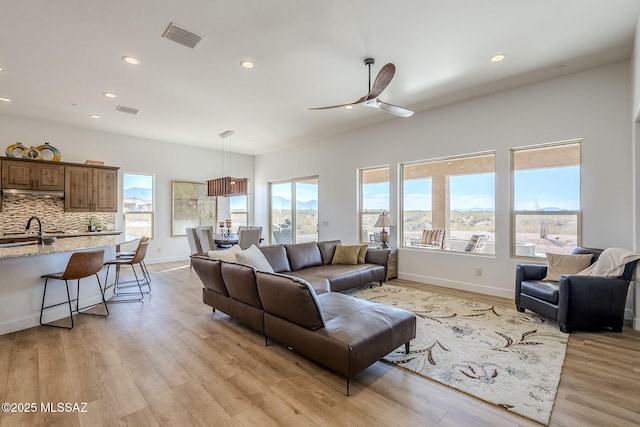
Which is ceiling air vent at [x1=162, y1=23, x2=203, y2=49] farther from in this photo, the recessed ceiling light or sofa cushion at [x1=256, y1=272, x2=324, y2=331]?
sofa cushion at [x1=256, y1=272, x2=324, y2=331]

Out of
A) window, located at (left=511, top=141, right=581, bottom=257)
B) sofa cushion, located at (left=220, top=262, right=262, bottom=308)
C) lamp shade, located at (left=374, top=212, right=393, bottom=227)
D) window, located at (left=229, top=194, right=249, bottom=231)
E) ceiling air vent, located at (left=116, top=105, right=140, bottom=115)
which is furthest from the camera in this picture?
window, located at (left=229, top=194, right=249, bottom=231)

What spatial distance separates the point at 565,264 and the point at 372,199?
349cm

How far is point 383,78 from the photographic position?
3.09m

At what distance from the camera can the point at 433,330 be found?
10.4ft

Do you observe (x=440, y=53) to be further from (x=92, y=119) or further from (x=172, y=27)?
(x=92, y=119)

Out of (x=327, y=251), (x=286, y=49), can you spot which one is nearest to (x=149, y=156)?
(x=327, y=251)

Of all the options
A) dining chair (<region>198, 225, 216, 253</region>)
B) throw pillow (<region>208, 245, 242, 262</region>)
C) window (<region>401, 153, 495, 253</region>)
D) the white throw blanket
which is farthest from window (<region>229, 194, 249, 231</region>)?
the white throw blanket

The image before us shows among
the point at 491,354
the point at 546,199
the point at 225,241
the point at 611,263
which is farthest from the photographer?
the point at 225,241

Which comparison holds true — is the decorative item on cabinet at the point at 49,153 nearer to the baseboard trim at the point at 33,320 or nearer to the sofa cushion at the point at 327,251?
the baseboard trim at the point at 33,320

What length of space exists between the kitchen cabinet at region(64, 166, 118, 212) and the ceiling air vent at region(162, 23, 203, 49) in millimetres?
4798

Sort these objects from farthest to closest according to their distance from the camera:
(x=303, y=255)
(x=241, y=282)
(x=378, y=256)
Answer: (x=378, y=256), (x=303, y=255), (x=241, y=282)

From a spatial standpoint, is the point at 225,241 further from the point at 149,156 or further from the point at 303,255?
the point at 149,156

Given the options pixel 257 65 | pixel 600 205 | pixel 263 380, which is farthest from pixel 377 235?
pixel 263 380

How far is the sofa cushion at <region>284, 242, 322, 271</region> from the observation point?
4582 mm
